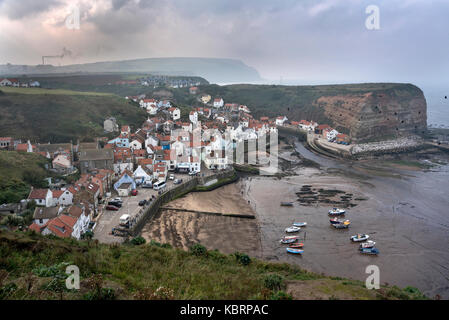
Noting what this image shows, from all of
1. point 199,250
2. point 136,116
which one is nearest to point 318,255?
point 199,250

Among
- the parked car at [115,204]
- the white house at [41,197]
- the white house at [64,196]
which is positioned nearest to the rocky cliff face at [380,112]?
the parked car at [115,204]

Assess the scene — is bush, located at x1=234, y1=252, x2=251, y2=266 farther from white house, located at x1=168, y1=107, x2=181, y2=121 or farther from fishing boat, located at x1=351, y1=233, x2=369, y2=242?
white house, located at x1=168, y1=107, x2=181, y2=121

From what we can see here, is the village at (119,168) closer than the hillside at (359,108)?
Yes

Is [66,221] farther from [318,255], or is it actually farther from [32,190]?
[318,255]

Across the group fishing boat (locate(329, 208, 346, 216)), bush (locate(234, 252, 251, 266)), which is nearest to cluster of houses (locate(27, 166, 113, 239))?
bush (locate(234, 252, 251, 266))

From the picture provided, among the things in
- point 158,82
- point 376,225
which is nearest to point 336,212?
point 376,225

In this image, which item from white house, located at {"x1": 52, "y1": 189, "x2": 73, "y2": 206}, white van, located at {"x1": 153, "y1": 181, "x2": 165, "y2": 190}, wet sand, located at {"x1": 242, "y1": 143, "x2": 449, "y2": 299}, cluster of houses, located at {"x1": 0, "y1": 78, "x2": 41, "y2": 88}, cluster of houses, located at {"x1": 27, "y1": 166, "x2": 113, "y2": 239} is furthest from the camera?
cluster of houses, located at {"x1": 0, "y1": 78, "x2": 41, "y2": 88}

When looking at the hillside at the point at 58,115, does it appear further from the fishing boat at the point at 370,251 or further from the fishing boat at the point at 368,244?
the fishing boat at the point at 370,251
